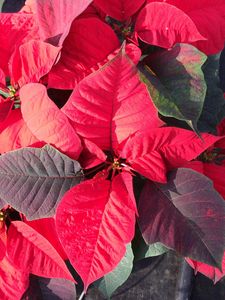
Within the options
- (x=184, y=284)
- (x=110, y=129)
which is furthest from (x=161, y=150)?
(x=184, y=284)

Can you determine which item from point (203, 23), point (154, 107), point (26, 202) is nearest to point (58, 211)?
point (26, 202)

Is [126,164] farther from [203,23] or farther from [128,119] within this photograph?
[203,23]

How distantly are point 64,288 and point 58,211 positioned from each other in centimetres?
21

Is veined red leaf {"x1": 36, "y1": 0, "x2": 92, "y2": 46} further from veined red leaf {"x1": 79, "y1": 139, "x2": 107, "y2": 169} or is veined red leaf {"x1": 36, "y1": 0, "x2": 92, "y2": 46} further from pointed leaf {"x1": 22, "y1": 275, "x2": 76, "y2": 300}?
pointed leaf {"x1": 22, "y1": 275, "x2": 76, "y2": 300}

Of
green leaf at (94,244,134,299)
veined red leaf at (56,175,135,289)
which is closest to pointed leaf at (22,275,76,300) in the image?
green leaf at (94,244,134,299)

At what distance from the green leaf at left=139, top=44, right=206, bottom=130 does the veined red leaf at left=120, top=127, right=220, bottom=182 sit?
0.03 m

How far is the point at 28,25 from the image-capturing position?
0.51m

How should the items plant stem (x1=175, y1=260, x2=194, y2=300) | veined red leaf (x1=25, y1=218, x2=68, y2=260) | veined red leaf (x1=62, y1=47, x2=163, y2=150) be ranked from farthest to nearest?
plant stem (x1=175, y1=260, x2=194, y2=300) < veined red leaf (x1=25, y1=218, x2=68, y2=260) < veined red leaf (x1=62, y1=47, x2=163, y2=150)

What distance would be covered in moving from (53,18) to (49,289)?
0.37 meters

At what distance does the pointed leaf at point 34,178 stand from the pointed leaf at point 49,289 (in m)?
0.18

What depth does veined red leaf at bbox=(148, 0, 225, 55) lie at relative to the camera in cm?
51

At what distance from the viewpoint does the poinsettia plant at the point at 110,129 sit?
1.45 feet

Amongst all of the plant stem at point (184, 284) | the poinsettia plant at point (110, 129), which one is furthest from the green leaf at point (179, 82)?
the plant stem at point (184, 284)

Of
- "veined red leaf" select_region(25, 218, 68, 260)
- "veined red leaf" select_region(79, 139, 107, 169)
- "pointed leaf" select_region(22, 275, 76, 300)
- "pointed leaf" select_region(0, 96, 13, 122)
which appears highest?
"pointed leaf" select_region(0, 96, 13, 122)
